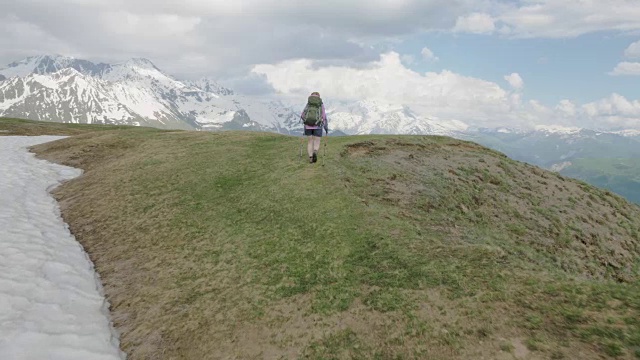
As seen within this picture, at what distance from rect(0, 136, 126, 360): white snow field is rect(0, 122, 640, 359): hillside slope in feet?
2.40

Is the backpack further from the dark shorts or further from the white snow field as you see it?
the white snow field

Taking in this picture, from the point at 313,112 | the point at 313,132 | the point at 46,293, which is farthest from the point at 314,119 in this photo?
the point at 46,293

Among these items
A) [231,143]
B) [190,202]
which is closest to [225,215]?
[190,202]

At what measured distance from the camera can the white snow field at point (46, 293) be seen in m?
12.4

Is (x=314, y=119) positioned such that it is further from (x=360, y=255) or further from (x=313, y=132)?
(x=360, y=255)

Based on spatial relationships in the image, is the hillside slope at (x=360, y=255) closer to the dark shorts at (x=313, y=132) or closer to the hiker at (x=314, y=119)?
A: the hiker at (x=314, y=119)

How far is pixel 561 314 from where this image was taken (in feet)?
37.9

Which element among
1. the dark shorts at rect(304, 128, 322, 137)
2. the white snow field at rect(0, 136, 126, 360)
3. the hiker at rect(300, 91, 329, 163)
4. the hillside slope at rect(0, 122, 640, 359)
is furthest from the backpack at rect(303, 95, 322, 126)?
the white snow field at rect(0, 136, 126, 360)

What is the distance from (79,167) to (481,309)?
39913 mm

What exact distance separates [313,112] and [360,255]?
12.5 meters

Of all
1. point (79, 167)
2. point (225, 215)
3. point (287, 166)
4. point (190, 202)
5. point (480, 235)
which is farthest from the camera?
point (79, 167)

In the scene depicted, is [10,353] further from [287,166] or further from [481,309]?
[287,166]

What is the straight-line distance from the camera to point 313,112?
26062 millimetres

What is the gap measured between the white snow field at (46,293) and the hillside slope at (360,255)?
2.40ft
